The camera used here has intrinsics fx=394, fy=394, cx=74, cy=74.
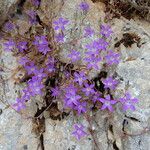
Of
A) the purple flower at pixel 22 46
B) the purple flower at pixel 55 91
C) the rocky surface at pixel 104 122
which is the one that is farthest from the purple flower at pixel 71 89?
the purple flower at pixel 22 46

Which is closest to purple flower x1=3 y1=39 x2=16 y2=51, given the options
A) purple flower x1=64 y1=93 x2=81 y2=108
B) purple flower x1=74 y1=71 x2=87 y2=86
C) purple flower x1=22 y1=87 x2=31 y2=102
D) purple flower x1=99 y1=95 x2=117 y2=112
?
purple flower x1=22 y1=87 x2=31 y2=102

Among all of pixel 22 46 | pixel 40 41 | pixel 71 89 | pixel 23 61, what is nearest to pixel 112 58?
pixel 71 89

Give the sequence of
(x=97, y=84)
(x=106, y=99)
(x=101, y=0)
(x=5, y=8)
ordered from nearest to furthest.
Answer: (x=106, y=99), (x=97, y=84), (x=5, y=8), (x=101, y=0)

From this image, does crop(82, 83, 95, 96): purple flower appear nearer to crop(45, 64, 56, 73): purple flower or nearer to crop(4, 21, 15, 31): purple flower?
crop(45, 64, 56, 73): purple flower

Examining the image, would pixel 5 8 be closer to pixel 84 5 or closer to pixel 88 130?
pixel 84 5

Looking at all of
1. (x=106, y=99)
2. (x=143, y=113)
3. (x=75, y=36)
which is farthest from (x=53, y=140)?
(x=75, y=36)

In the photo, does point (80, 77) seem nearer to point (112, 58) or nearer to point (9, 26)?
point (112, 58)

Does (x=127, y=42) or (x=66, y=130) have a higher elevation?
(x=127, y=42)

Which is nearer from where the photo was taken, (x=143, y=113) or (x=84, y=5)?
(x=143, y=113)

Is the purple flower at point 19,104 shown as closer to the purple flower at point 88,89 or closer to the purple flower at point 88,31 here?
the purple flower at point 88,89
